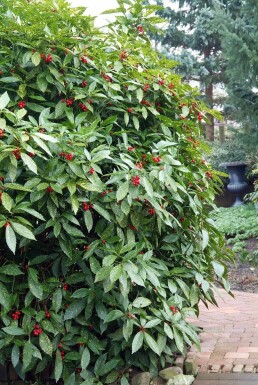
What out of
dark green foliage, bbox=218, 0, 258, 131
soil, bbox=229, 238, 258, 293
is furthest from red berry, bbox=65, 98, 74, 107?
dark green foliage, bbox=218, 0, 258, 131

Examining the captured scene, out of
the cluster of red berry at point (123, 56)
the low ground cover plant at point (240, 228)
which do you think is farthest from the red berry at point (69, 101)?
the low ground cover plant at point (240, 228)

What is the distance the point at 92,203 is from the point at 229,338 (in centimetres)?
161

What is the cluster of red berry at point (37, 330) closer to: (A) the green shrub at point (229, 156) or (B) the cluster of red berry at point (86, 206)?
(B) the cluster of red berry at point (86, 206)

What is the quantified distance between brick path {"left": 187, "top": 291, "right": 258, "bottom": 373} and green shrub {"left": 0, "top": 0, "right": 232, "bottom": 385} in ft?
0.97

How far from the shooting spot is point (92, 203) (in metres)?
2.34

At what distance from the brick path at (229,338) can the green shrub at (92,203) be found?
30cm

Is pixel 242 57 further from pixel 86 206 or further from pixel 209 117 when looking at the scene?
pixel 86 206

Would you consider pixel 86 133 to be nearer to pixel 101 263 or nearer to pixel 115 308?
pixel 101 263

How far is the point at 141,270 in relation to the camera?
236 cm

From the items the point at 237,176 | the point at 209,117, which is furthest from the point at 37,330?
the point at 209,117

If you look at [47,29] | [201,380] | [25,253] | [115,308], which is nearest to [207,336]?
[201,380]

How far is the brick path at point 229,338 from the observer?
2930mm

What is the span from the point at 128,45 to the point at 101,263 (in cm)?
125

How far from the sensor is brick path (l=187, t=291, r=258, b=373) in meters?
2.93
